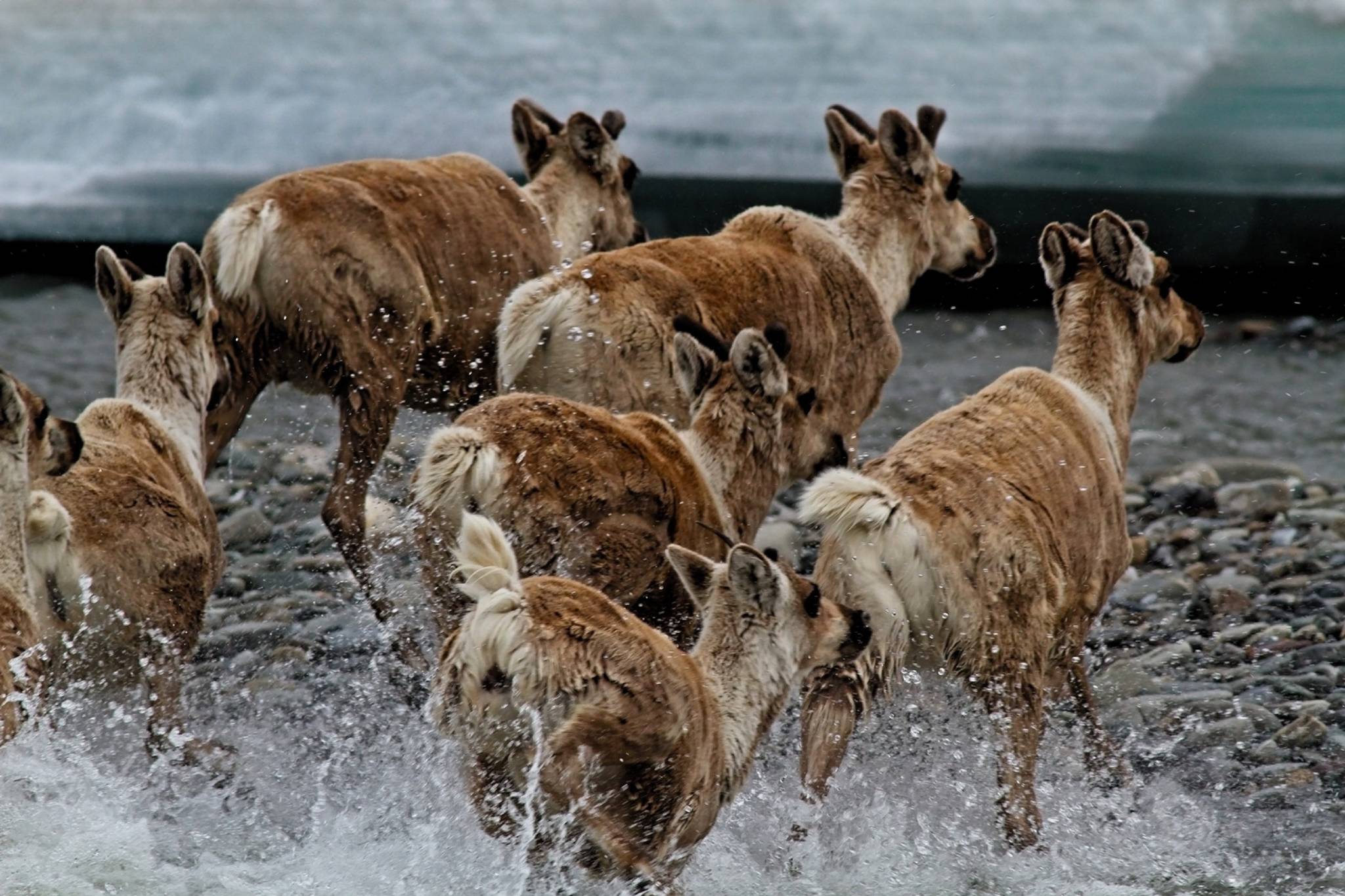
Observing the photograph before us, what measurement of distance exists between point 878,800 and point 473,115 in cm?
843

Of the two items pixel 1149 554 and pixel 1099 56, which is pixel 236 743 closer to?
pixel 1149 554

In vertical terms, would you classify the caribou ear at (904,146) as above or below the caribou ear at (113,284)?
above

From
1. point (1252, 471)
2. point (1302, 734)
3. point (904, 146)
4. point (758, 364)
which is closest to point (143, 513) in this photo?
Result: point (758, 364)

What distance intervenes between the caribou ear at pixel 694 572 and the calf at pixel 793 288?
5.21 feet

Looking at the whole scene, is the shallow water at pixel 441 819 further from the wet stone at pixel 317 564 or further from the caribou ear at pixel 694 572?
the wet stone at pixel 317 564

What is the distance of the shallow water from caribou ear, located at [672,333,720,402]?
1.26 m

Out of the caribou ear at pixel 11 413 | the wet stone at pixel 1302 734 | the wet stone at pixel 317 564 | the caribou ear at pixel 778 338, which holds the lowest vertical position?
the wet stone at pixel 317 564

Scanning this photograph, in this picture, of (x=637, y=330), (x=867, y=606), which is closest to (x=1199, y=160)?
(x=637, y=330)

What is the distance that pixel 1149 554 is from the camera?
9.17 m

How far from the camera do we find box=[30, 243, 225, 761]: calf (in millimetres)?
5754

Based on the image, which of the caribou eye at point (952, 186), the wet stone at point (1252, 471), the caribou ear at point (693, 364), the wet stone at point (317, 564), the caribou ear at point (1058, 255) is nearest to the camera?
the caribou ear at point (693, 364)

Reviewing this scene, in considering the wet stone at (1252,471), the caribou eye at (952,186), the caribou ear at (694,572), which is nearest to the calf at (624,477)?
the caribou ear at (694,572)

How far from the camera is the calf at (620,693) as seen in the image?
4.60m

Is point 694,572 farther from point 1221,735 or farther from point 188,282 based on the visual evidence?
Result: point 1221,735
